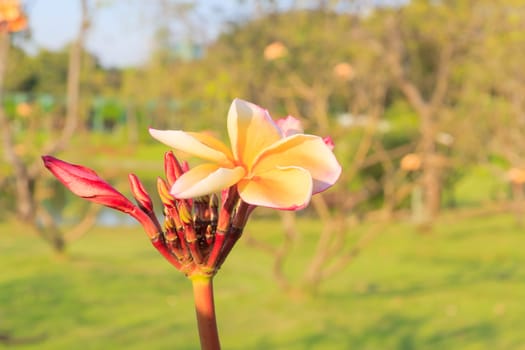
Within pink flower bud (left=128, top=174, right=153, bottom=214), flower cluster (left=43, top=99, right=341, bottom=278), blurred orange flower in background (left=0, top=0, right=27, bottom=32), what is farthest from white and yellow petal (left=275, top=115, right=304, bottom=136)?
blurred orange flower in background (left=0, top=0, right=27, bottom=32)

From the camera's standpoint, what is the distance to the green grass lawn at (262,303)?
495 centimetres

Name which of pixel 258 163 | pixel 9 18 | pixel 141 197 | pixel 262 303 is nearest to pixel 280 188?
pixel 258 163

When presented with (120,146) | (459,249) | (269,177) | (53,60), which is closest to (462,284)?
(459,249)

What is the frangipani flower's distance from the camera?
2.12 feet

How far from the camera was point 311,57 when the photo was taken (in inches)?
266

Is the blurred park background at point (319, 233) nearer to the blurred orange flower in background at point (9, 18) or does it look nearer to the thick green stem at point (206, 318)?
the blurred orange flower in background at point (9, 18)

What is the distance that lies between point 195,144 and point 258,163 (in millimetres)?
55

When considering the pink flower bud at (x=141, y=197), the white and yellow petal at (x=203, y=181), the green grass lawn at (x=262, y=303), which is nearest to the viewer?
the white and yellow petal at (x=203, y=181)

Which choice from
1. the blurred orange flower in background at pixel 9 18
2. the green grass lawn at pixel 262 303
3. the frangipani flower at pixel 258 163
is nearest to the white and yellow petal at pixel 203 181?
the frangipani flower at pixel 258 163

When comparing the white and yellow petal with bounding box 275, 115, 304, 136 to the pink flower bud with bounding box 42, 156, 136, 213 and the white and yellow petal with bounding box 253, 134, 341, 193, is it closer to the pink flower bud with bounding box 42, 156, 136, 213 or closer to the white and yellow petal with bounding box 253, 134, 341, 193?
the white and yellow petal with bounding box 253, 134, 341, 193

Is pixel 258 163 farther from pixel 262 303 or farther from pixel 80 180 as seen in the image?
pixel 262 303

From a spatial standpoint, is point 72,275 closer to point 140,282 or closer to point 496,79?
point 140,282

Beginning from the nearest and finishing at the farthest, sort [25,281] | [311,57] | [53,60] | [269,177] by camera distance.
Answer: [269,177] < [25,281] < [311,57] < [53,60]

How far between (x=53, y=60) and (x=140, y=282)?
19.7 metres
